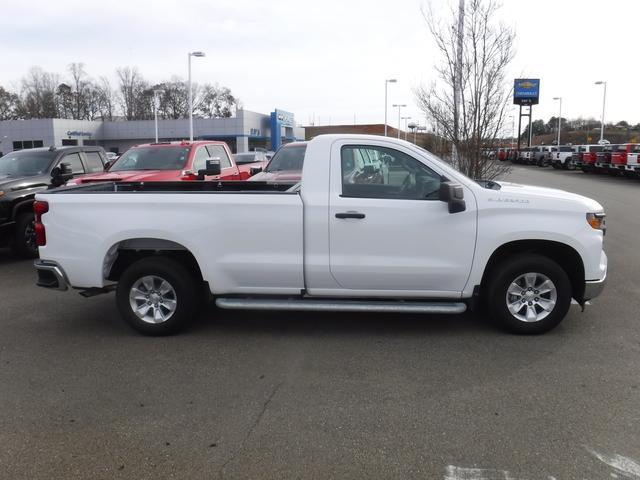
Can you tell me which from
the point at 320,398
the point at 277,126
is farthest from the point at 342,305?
the point at 277,126

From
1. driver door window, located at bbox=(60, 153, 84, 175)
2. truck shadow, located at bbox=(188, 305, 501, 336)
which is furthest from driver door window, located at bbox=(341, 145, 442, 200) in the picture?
driver door window, located at bbox=(60, 153, 84, 175)

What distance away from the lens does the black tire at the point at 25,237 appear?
9.48m

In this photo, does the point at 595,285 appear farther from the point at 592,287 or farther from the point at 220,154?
the point at 220,154

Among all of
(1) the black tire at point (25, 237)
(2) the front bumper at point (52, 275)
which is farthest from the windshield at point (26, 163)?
(2) the front bumper at point (52, 275)

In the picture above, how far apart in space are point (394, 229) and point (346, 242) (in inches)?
17.9

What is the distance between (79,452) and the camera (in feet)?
11.3

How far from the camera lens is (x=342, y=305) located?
17.3 ft

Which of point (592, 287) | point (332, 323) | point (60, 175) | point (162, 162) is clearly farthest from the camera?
point (162, 162)

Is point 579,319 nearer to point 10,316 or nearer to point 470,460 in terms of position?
Answer: point 470,460

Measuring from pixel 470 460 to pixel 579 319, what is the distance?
3256mm

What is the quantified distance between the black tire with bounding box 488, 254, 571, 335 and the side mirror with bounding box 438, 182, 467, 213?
0.74 meters

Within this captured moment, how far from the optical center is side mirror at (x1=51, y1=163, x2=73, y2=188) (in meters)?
10.0

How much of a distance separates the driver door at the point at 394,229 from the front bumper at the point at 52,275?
2.60m

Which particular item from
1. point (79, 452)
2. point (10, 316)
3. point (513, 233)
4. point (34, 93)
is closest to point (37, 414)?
point (79, 452)
